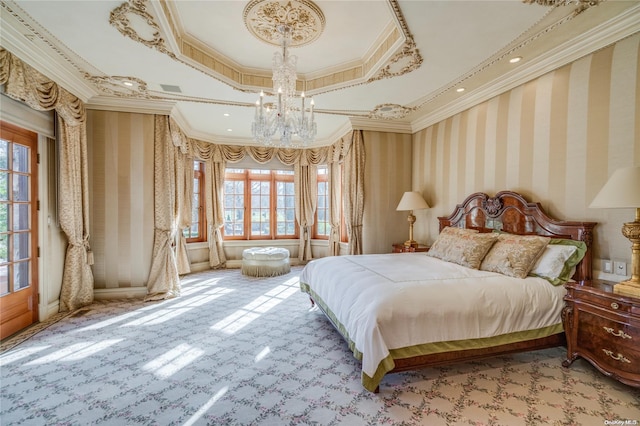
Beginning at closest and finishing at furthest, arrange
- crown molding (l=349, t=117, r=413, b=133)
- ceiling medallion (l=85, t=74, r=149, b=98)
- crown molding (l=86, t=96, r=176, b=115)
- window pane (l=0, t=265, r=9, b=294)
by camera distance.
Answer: window pane (l=0, t=265, r=9, b=294)
ceiling medallion (l=85, t=74, r=149, b=98)
crown molding (l=86, t=96, r=176, b=115)
crown molding (l=349, t=117, r=413, b=133)

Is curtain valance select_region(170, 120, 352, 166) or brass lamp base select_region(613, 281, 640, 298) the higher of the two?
curtain valance select_region(170, 120, 352, 166)

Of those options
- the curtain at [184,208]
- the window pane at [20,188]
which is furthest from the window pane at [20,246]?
the curtain at [184,208]

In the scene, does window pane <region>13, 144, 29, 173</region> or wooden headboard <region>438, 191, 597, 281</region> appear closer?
wooden headboard <region>438, 191, 597, 281</region>

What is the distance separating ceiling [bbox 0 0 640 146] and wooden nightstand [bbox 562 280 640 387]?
2.18 metres

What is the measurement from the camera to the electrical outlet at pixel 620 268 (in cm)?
235

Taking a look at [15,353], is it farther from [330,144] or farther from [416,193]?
[330,144]

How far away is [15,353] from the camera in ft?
8.19

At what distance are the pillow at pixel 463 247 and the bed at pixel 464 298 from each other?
0.04ft

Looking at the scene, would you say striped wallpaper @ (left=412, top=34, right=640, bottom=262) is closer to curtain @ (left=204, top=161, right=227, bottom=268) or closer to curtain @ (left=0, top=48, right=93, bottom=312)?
curtain @ (left=204, top=161, right=227, bottom=268)

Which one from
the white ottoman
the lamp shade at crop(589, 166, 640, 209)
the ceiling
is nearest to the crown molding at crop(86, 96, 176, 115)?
the ceiling

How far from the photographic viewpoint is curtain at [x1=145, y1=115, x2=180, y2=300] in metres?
4.14

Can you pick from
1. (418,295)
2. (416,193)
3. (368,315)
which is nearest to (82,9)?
(368,315)

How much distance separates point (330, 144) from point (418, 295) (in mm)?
4572

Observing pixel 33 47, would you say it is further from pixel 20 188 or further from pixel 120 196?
pixel 120 196
